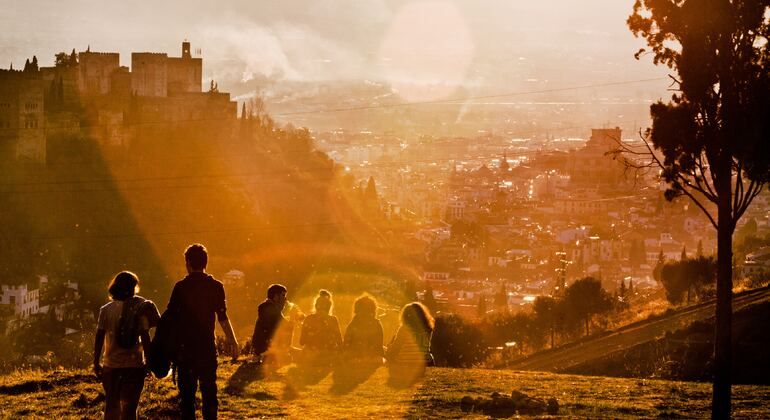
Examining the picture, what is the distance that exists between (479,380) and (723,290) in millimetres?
3369

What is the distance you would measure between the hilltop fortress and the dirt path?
31.3 m

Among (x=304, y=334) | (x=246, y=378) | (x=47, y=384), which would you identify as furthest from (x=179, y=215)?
(x=47, y=384)

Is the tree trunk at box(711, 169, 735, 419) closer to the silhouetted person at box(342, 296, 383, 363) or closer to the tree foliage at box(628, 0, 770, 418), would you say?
the tree foliage at box(628, 0, 770, 418)

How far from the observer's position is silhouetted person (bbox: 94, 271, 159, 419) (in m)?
9.20

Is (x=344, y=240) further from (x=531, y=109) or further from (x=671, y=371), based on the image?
(x=531, y=109)

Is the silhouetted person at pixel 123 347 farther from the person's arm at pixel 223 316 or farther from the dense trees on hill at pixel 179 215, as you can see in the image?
the dense trees on hill at pixel 179 215

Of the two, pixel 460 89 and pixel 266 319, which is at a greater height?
pixel 460 89

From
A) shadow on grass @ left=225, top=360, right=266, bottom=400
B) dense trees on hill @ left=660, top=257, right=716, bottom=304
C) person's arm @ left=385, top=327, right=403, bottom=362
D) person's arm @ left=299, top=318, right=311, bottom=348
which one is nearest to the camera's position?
shadow on grass @ left=225, top=360, right=266, bottom=400

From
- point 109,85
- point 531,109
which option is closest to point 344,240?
point 109,85

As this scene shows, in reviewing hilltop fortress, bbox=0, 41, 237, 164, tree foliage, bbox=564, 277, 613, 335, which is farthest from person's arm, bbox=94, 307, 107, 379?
hilltop fortress, bbox=0, 41, 237, 164

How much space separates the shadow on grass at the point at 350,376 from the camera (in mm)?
12726

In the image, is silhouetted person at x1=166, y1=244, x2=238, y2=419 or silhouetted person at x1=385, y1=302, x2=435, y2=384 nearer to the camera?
silhouetted person at x1=166, y1=244, x2=238, y2=419

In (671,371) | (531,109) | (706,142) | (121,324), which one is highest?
(531,109)

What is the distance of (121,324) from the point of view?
919 cm
